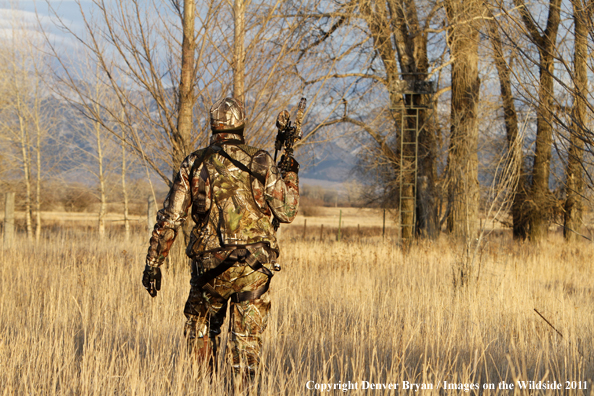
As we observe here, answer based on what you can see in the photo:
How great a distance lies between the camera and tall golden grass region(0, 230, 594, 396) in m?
3.21

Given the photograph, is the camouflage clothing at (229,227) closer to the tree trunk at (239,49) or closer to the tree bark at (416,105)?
the tree trunk at (239,49)

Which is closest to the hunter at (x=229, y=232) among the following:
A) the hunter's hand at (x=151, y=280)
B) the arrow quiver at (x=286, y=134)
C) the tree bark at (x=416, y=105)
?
the hunter's hand at (x=151, y=280)

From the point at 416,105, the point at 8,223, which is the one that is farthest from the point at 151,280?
the point at 416,105

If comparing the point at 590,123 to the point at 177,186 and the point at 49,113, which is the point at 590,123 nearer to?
the point at 177,186

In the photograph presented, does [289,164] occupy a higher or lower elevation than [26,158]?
lower

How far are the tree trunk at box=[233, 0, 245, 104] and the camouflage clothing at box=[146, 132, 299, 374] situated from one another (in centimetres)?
338

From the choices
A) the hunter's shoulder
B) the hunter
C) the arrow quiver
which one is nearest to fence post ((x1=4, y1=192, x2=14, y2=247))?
the hunter

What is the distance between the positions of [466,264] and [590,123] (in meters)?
2.65

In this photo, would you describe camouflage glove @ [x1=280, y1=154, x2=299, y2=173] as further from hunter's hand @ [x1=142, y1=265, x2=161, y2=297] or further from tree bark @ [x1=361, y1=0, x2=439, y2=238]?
tree bark @ [x1=361, y1=0, x2=439, y2=238]

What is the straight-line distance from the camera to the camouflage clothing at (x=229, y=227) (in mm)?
3062

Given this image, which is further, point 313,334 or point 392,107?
point 392,107

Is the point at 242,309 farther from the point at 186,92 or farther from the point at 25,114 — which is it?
the point at 25,114

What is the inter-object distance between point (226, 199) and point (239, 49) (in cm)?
380

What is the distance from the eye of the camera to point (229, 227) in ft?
10.1
